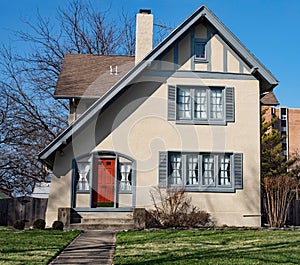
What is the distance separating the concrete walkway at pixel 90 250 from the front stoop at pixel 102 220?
51.3 inches

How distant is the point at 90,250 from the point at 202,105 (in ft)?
26.5

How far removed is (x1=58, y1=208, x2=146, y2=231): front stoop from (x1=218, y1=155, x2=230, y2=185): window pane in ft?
11.0

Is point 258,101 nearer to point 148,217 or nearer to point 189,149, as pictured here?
→ point 189,149

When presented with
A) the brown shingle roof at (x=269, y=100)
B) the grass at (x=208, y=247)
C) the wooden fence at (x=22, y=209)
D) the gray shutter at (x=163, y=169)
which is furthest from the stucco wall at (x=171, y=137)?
the wooden fence at (x=22, y=209)

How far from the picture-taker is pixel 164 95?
1653 cm

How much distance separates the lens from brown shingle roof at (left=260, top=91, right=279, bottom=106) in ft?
62.0

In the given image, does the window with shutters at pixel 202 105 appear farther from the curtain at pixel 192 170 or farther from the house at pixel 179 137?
the curtain at pixel 192 170

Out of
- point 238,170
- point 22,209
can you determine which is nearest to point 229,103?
point 238,170

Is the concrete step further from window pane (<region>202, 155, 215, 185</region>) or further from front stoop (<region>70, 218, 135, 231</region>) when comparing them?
window pane (<region>202, 155, 215, 185</region>)

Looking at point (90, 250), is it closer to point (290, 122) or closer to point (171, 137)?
point (171, 137)

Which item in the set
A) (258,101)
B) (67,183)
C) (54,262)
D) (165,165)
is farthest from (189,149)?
(54,262)

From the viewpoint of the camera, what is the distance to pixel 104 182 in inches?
643

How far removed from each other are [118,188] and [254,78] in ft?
21.6

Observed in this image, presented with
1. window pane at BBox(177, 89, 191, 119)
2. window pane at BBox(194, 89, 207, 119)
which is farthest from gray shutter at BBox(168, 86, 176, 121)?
window pane at BBox(194, 89, 207, 119)
